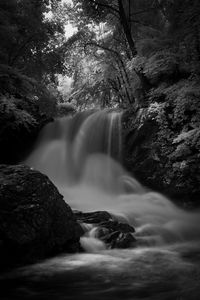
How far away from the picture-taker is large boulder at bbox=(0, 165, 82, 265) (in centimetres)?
571

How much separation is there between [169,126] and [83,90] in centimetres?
929

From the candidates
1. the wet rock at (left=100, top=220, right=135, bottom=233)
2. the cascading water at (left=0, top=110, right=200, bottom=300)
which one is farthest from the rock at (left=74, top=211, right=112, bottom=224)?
the cascading water at (left=0, top=110, right=200, bottom=300)

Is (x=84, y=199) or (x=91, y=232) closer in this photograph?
(x=91, y=232)

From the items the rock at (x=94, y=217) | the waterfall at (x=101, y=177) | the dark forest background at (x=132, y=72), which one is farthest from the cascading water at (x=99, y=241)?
the dark forest background at (x=132, y=72)

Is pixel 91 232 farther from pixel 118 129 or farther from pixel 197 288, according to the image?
pixel 118 129

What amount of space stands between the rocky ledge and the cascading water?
0.51 ft

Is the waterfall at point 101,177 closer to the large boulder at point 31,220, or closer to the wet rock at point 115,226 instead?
the wet rock at point 115,226

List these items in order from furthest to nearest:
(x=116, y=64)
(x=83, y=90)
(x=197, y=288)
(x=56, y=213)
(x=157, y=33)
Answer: (x=83, y=90) → (x=116, y=64) → (x=157, y=33) → (x=56, y=213) → (x=197, y=288)

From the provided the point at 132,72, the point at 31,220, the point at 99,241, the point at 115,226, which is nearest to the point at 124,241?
the point at 99,241

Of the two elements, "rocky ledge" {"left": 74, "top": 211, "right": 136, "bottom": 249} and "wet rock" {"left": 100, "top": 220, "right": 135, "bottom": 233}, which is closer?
"rocky ledge" {"left": 74, "top": 211, "right": 136, "bottom": 249}

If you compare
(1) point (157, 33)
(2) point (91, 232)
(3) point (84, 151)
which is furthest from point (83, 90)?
(2) point (91, 232)

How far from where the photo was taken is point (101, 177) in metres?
12.9

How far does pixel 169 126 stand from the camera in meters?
11.3

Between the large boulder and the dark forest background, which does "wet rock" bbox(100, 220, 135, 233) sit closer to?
the large boulder
